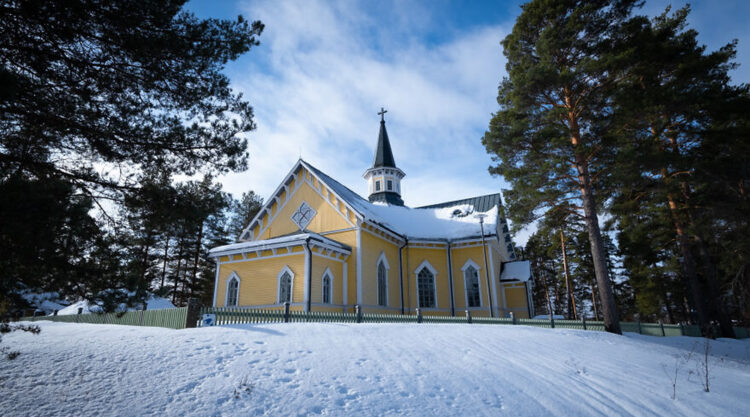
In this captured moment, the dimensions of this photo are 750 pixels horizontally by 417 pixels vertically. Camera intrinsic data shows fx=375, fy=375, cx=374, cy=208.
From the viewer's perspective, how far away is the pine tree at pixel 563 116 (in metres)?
13.9

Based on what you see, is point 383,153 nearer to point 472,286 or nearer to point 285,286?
point 472,286

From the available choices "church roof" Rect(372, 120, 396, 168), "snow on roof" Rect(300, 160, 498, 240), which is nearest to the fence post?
"snow on roof" Rect(300, 160, 498, 240)

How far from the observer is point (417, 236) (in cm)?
2352

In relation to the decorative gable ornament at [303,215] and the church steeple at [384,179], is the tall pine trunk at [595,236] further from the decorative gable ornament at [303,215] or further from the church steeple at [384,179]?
the church steeple at [384,179]

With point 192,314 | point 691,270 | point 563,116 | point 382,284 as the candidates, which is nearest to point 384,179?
point 382,284

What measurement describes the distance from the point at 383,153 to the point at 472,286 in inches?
609

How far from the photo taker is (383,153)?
33.8 meters

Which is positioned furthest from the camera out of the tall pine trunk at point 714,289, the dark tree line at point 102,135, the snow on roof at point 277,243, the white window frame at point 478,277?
the white window frame at point 478,277

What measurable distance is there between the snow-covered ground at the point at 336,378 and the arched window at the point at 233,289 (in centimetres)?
960

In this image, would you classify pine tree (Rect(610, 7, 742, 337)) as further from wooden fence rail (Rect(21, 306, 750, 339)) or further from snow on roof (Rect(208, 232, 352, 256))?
snow on roof (Rect(208, 232, 352, 256))

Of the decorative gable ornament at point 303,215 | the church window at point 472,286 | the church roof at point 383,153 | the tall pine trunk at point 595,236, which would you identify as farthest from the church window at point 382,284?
the church roof at point 383,153

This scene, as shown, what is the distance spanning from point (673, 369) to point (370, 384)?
737cm

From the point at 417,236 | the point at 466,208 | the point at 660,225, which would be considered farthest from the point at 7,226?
the point at 466,208

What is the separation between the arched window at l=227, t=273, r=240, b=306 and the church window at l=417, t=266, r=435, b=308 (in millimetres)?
10380
